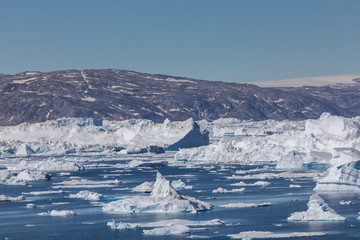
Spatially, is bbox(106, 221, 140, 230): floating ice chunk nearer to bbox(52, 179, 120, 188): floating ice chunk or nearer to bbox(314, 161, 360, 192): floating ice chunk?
bbox(314, 161, 360, 192): floating ice chunk

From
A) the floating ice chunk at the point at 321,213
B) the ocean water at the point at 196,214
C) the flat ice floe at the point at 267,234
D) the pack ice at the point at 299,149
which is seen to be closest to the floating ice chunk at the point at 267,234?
the flat ice floe at the point at 267,234

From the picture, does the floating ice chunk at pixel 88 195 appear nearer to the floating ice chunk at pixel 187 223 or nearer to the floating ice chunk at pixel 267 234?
the floating ice chunk at pixel 187 223

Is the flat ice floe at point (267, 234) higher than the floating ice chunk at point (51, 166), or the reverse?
the floating ice chunk at point (51, 166)

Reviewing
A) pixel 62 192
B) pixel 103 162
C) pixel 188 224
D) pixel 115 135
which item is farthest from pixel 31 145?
pixel 188 224

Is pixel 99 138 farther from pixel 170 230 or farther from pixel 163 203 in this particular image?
pixel 170 230

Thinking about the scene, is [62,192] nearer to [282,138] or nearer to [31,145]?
[282,138]

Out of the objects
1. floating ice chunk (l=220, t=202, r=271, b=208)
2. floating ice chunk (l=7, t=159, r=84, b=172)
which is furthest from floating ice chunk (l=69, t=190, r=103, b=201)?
floating ice chunk (l=7, t=159, r=84, b=172)
